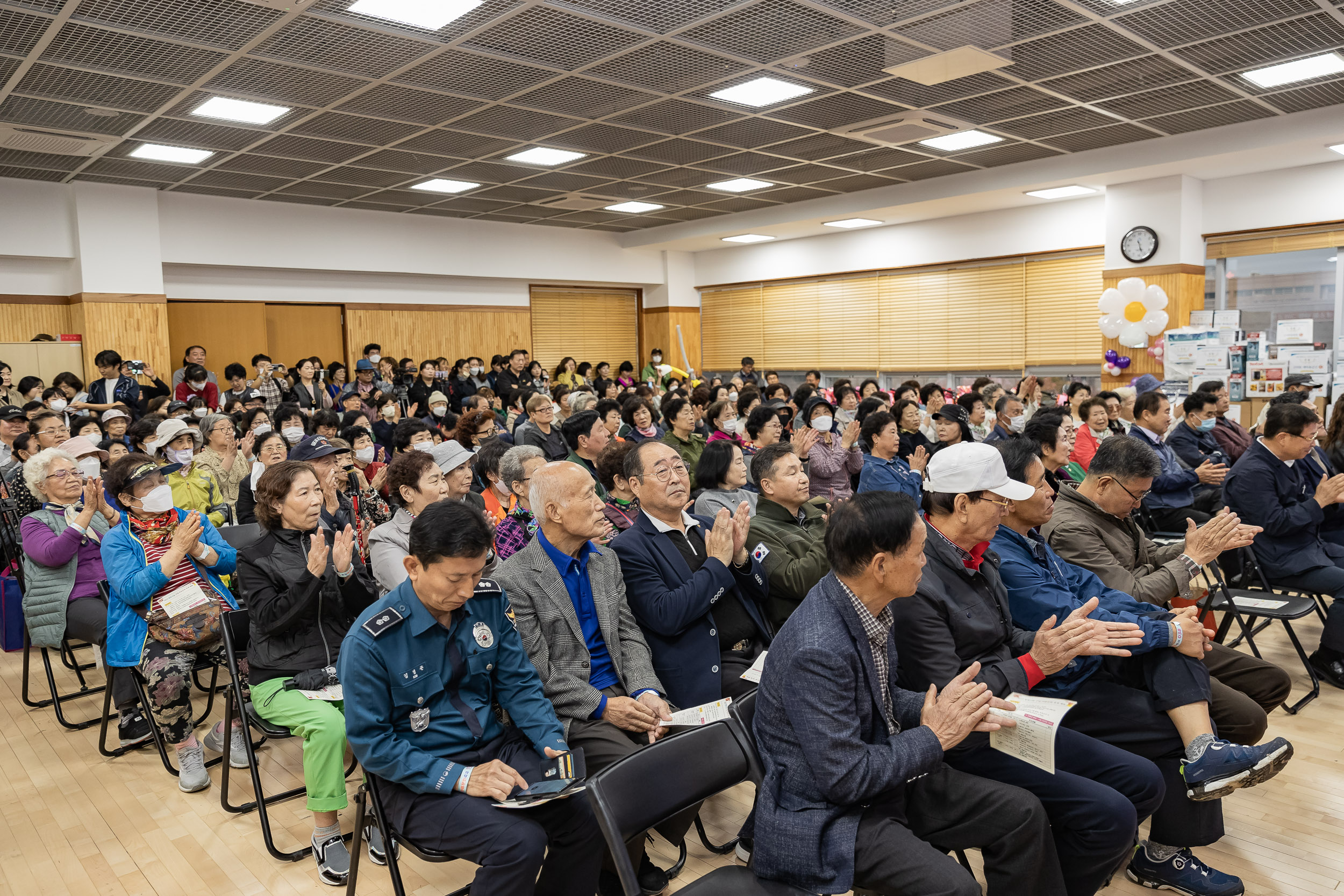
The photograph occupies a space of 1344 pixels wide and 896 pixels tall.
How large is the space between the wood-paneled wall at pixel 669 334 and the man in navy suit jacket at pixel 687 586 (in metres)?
13.4

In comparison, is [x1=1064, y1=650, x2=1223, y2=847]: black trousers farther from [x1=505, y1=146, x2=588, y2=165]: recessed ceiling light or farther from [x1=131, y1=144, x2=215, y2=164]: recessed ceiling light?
[x1=131, y1=144, x2=215, y2=164]: recessed ceiling light

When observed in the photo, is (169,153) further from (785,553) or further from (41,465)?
(785,553)

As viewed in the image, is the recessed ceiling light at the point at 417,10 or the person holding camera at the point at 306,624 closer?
the person holding camera at the point at 306,624

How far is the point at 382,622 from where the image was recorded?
2.27 meters

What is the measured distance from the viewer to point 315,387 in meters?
11.0

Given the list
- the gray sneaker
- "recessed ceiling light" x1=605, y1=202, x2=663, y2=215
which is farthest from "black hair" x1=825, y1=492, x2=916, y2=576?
"recessed ceiling light" x1=605, y1=202, x2=663, y2=215

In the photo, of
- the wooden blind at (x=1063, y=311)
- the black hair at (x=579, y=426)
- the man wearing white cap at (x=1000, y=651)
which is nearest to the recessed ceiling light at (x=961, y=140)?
the wooden blind at (x=1063, y=311)

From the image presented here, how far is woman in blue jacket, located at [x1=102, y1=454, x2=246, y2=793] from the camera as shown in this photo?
11.3 feet

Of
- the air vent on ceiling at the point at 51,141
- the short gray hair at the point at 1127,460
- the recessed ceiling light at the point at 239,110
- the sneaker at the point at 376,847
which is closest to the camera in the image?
the sneaker at the point at 376,847

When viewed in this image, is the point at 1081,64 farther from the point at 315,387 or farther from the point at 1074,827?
the point at 315,387

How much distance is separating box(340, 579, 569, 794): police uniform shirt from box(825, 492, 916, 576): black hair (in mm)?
1012

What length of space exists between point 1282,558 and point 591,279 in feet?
41.1

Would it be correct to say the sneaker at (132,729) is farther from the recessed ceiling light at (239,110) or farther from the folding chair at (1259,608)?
the recessed ceiling light at (239,110)

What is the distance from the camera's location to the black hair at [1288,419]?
4355 millimetres
